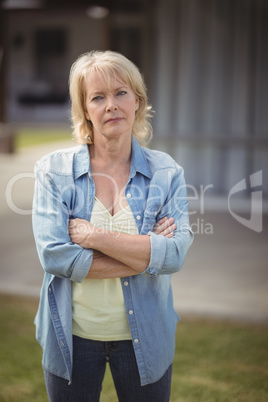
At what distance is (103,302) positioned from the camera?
1.92m

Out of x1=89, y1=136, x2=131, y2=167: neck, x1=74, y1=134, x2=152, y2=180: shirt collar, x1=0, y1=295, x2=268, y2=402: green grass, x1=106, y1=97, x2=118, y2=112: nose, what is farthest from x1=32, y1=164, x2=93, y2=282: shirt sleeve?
x1=0, y1=295, x2=268, y2=402: green grass

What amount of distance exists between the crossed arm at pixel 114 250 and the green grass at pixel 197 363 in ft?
4.54

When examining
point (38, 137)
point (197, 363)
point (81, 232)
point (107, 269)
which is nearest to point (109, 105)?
point (81, 232)

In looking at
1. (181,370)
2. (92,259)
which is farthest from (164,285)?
(181,370)

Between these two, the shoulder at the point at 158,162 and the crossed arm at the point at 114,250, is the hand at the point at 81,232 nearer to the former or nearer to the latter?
the crossed arm at the point at 114,250

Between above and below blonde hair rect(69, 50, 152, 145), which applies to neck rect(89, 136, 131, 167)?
below

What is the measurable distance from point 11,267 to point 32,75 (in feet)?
69.2

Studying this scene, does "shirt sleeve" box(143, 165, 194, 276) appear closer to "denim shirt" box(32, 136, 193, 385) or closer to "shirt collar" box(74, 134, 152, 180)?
"denim shirt" box(32, 136, 193, 385)

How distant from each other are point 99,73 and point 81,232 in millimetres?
593

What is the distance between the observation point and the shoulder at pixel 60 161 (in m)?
1.95

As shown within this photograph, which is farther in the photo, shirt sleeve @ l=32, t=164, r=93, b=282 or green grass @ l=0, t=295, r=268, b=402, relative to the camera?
green grass @ l=0, t=295, r=268, b=402

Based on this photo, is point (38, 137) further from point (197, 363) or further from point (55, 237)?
point (55, 237)

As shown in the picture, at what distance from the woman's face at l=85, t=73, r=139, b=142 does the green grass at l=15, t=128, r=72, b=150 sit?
11.1 meters

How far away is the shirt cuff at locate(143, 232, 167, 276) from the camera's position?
188 centimetres
